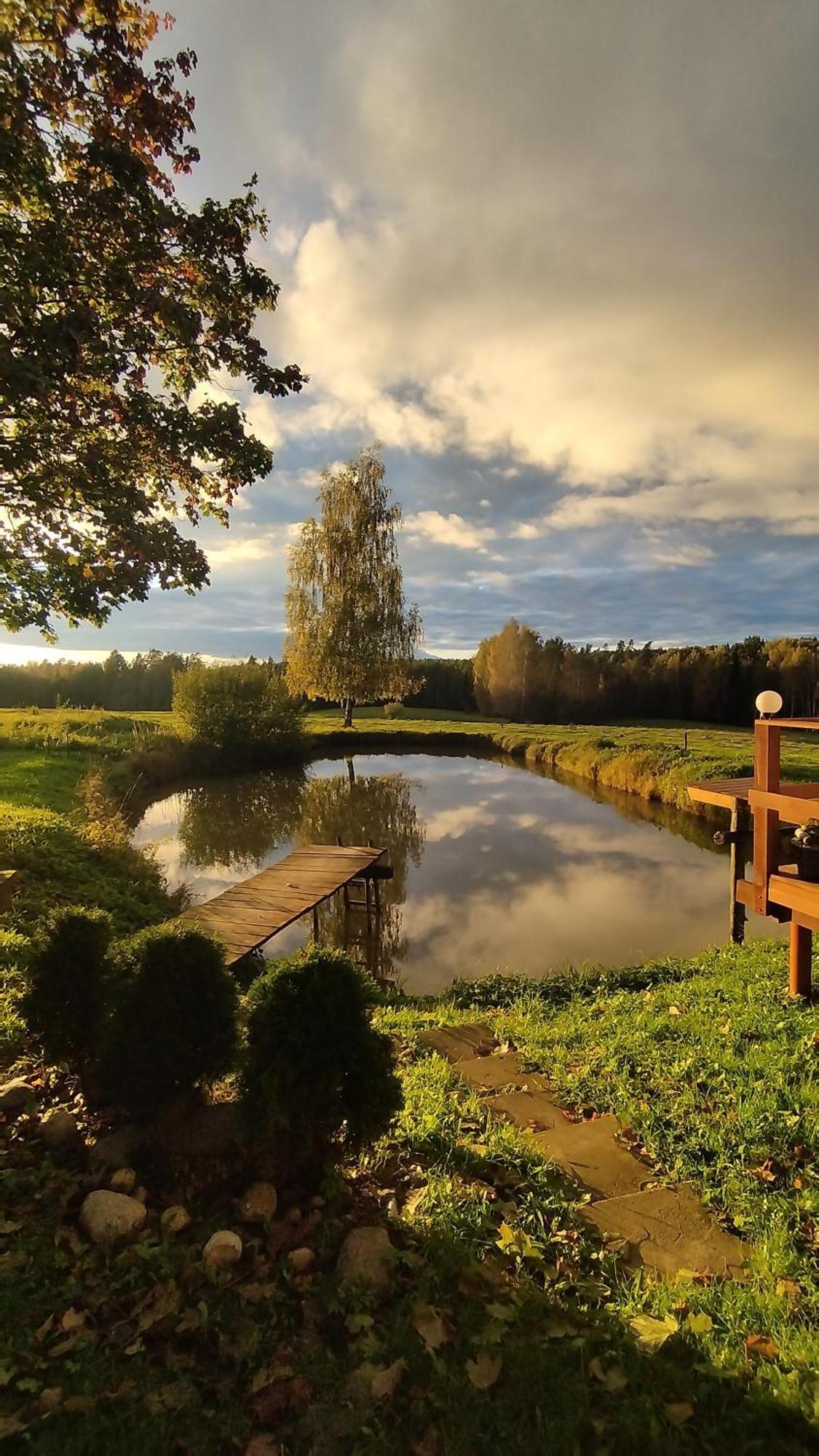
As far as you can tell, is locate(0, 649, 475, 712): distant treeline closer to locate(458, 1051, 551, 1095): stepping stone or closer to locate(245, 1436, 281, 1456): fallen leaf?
locate(458, 1051, 551, 1095): stepping stone

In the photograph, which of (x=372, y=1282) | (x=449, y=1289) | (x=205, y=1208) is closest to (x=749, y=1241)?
(x=449, y=1289)

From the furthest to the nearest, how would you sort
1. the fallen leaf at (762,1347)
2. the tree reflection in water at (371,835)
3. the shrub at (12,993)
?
the tree reflection in water at (371,835)
the shrub at (12,993)
the fallen leaf at (762,1347)

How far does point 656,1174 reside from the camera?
3.62 metres

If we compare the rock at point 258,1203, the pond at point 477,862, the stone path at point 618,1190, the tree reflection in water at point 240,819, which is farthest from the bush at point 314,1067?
the tree reflection in water at point 240,819

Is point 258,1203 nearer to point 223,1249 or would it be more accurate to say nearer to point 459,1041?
point 223,1249

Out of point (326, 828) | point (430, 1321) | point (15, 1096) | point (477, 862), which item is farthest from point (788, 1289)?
point (326, 828)

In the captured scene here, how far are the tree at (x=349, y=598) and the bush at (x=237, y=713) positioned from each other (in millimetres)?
4093

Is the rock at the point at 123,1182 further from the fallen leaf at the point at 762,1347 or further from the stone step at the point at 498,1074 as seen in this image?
the fallen leaf at the point at 762,1347

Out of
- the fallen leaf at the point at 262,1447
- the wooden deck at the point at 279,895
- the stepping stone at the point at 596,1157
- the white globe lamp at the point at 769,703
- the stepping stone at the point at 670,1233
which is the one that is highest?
the white globe lamp at the point at 769,703

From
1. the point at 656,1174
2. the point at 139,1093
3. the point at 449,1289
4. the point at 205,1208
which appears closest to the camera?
the point at 449,1289

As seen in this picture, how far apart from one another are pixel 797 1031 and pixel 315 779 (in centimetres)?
2432

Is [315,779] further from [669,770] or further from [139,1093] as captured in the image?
[139,1093]

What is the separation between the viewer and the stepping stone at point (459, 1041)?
5.66m

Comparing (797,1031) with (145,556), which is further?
(145,556)
